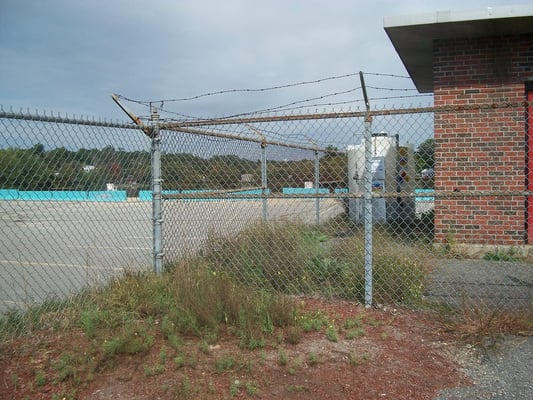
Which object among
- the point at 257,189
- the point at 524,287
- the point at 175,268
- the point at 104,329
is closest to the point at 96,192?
the point at 175,268

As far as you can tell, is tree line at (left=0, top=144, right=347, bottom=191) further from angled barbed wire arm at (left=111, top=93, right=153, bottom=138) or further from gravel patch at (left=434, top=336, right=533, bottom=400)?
gravel patch at (left=434, top=336, right=533, bottom=400)

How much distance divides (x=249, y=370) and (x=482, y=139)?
18.7ft

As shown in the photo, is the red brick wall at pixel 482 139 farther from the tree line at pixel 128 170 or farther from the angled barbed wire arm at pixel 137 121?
the angled barbed wire arm at pixel 137 121

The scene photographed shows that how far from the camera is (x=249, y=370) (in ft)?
11.7

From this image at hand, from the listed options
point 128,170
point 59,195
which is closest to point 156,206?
point 128,170

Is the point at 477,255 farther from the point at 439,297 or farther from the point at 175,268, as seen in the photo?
the point at 175,268

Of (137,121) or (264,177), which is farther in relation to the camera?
(264,177)

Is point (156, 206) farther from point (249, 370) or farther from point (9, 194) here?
point (249, 370)

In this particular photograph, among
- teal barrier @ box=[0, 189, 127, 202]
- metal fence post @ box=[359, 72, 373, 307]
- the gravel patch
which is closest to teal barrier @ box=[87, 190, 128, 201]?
teal barrier @ box=[0, 189, 127, 202]

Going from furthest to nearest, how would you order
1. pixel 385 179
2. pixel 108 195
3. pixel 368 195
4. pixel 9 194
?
1. pixel 385 179
2. pixel 108 195
3. pixel 368 195
4. pixel 9 194

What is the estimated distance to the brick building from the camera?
7301 mm

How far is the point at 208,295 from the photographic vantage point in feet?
14.6

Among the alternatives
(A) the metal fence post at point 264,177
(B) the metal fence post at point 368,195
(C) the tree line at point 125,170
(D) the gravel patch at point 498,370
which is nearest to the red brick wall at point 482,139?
(C) the tree line at point 125,170

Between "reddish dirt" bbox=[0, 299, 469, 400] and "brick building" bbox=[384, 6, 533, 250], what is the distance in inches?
151
